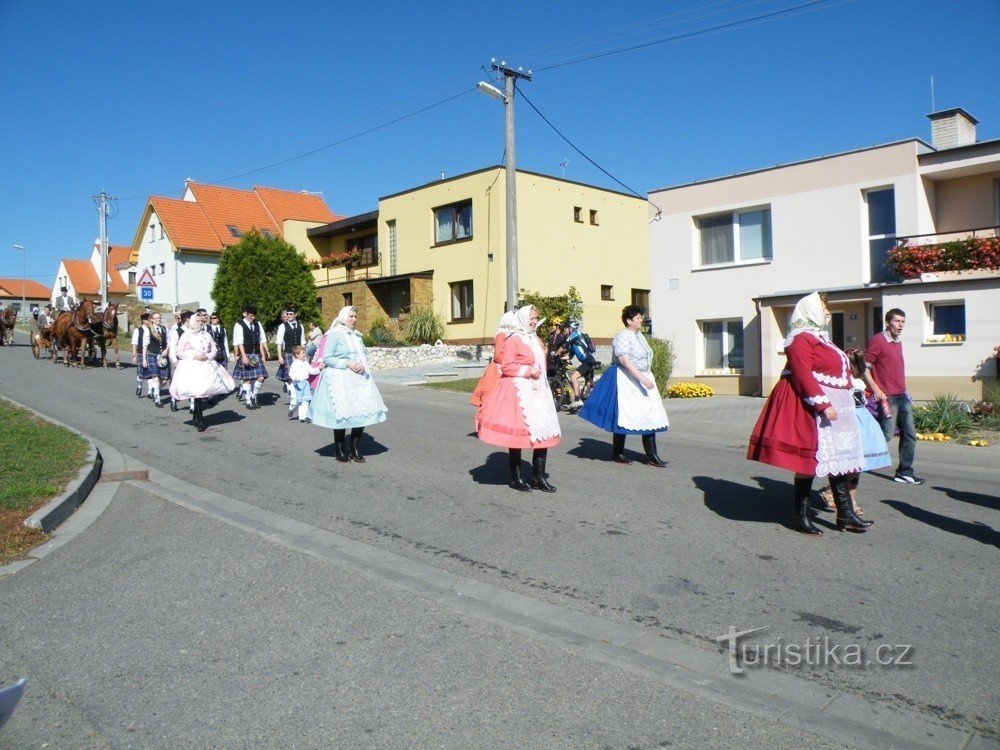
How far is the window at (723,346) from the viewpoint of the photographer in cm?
2311

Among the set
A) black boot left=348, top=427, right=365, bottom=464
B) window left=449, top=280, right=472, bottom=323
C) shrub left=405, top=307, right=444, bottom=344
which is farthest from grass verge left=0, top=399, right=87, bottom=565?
window left=449, top=280, right=472, bottom=323

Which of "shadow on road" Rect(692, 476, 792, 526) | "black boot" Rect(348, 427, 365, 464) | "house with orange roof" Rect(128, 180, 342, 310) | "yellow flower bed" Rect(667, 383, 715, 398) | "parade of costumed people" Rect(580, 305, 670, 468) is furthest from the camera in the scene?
"house with orange roof" Rect(128, 180, 342, 310)

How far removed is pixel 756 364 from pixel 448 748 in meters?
20.2

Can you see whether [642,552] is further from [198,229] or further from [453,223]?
[198,229]

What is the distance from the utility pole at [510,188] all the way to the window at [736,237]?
6099mm

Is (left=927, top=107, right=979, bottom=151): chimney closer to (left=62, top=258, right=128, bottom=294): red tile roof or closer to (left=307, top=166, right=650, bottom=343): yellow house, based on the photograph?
(left=307, top=166, right=650, bottom=343): yellow house

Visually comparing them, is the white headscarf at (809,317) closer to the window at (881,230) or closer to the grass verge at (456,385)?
the grass verge at (456,385)

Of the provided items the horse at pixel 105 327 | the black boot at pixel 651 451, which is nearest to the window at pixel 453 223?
the horse at pixel 105 327

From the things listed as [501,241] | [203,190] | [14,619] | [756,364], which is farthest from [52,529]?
[203,190]

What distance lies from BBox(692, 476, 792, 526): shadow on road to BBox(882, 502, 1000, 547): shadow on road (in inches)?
40.6

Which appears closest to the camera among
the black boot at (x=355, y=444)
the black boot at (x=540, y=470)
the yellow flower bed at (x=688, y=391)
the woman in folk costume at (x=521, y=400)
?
the woman in folk costume at (x=521, y=400)

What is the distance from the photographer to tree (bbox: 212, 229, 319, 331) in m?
35.5

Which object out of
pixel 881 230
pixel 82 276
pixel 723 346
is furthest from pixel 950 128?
pixel 82 276

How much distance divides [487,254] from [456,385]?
35.0 feet
